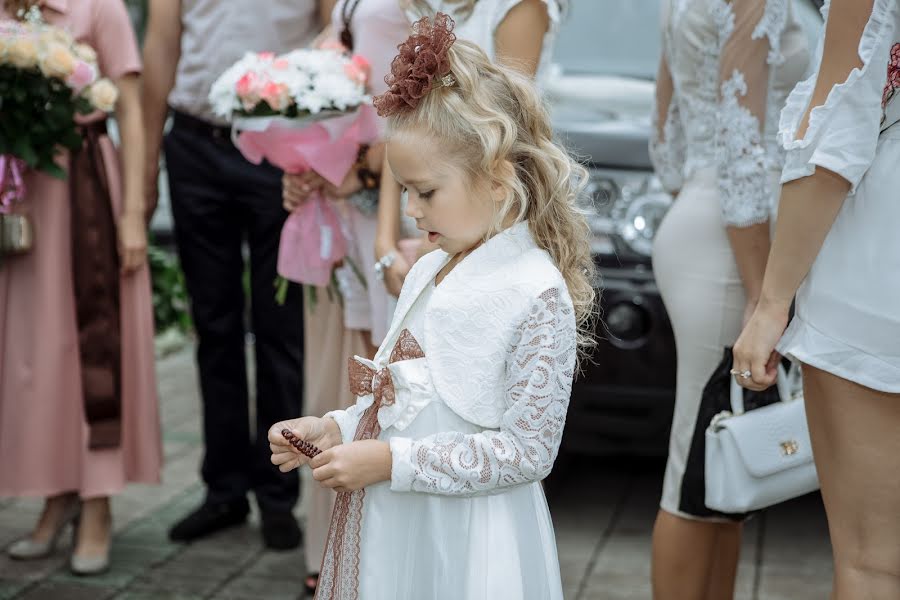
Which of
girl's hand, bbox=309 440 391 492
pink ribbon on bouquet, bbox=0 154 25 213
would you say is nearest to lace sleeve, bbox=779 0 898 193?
girl's hand, bbox=309 440 391 492

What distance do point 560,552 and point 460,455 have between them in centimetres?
235

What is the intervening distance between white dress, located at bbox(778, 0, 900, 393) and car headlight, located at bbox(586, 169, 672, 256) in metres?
2.08

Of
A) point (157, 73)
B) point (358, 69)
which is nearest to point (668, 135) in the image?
point (358, 69)

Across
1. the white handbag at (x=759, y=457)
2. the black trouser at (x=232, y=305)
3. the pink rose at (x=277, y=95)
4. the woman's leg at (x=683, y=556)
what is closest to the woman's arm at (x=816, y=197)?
the white handbag at (x=759, y=457)

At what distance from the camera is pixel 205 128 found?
439 cm

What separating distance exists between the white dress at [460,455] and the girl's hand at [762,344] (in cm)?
37

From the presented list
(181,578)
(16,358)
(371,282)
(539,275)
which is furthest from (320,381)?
(539,275)

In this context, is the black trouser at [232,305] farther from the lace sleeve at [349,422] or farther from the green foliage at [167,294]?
the green foliage at [167,294]

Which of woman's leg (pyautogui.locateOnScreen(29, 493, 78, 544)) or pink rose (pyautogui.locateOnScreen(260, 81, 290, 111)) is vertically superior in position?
pink rose (pyautogui.locateOnScreen(260, 81, 290, 111))

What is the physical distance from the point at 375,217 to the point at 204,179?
106 cm

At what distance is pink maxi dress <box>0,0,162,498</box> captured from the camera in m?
4.15

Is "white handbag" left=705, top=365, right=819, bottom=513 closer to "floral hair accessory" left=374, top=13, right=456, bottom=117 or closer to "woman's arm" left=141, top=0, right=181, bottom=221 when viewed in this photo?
"floral hair accessory" left=374, top=13, right=456, bottom=117

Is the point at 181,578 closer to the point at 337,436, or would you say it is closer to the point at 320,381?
the point at 320,381

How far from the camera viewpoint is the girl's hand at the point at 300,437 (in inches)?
87.4
